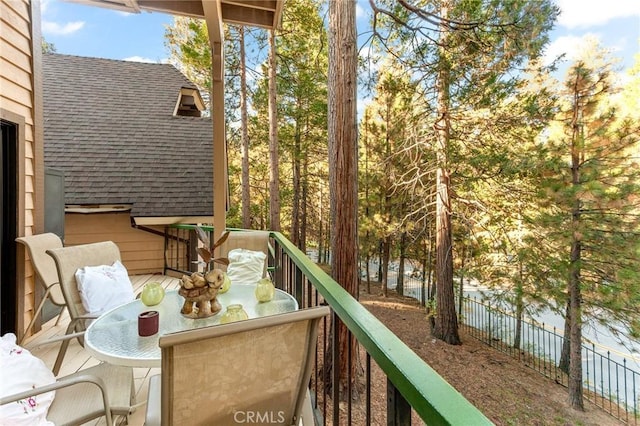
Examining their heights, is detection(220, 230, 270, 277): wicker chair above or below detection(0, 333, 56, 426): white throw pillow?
above

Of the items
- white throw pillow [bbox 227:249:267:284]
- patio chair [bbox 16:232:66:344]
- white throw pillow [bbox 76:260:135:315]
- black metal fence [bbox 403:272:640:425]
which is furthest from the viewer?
black metal fence [bbox 403:272:640:425]

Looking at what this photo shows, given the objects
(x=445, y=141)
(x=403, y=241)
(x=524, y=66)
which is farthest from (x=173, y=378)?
(x=403, y=241)

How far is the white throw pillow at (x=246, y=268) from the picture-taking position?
9.75 feet

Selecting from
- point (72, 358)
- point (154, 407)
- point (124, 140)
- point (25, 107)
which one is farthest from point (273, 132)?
point (154, 407)

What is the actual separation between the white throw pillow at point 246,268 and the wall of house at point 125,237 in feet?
12.9

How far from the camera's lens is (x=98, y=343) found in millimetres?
1463

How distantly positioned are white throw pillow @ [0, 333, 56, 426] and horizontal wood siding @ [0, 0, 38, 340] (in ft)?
7.36

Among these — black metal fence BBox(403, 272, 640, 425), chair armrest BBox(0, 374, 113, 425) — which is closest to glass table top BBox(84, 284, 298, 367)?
chair armrest BBox(0, 374, 113, 425)

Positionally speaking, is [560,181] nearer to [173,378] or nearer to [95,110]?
[173,378]

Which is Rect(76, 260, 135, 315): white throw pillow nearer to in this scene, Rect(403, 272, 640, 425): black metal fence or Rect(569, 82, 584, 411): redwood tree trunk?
Rect(569, 82, 584, 411): redwood tree trunk

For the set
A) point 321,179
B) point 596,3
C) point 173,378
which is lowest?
point 173,378

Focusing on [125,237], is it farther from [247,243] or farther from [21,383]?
[21,383]

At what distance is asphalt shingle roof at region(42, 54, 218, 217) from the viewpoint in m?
6.00

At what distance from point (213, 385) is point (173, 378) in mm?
130
